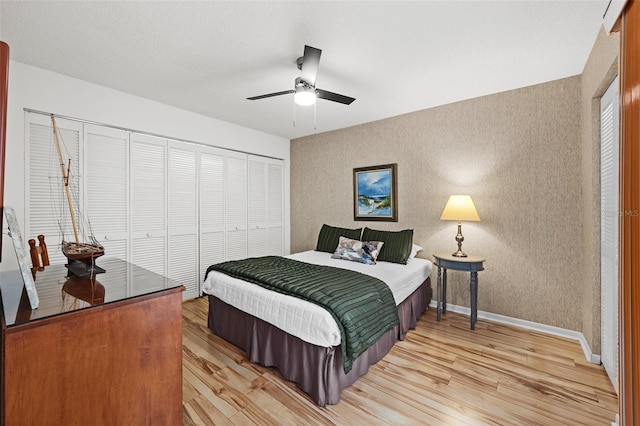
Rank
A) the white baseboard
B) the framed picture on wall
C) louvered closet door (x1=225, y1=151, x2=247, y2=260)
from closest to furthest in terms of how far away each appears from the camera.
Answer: the white baseboard, the framed picture on wall, louvered closet door (x1=225, y1=151, x2=247, y2=260)

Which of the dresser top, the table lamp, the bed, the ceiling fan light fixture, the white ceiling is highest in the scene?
the white ceiling

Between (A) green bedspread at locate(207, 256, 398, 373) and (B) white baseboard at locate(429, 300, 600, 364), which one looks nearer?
(A) green bedspread at locate(207, 256, 398, 373)

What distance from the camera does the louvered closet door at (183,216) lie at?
12.0 ft

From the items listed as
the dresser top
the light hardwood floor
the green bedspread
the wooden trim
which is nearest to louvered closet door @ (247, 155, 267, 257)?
the green bedspread

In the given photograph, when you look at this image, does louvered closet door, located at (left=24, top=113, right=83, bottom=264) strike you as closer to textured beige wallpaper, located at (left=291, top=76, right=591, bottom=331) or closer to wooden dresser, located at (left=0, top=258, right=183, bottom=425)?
wooden dresser, located at (left=0, top=258, right=183, bottom=425)

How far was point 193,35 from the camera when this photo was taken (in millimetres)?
2109

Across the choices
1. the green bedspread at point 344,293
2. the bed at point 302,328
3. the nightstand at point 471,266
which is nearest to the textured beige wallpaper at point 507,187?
the nightstand at point 471,266

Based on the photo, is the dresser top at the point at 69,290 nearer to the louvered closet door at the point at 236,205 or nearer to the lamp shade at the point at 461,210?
the louvered closet door at the point at 236,205

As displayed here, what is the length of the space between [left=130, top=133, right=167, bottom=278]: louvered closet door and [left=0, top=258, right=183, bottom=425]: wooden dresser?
1943mm

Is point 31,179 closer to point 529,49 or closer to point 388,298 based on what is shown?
point 388,298

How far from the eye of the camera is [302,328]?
1946 millimetres

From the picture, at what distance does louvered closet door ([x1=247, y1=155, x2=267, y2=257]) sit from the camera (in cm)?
459

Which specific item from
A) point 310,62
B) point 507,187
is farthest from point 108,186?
point 507,187

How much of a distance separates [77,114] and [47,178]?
0.71 m
